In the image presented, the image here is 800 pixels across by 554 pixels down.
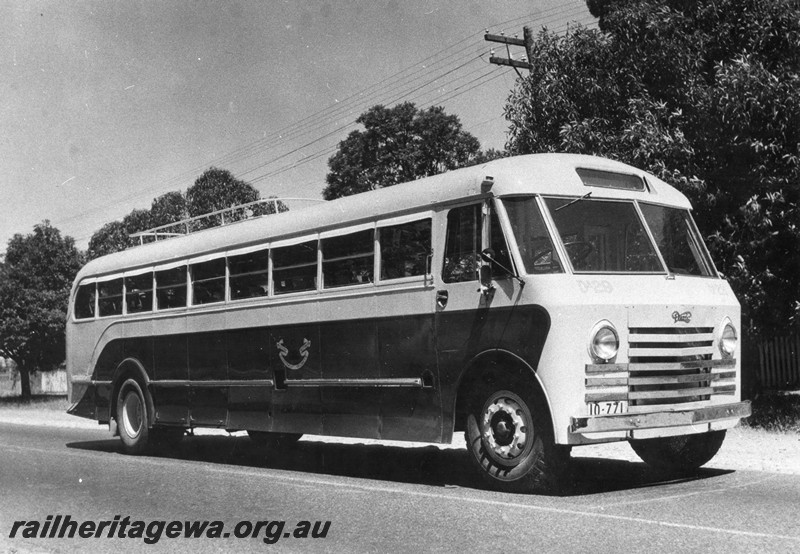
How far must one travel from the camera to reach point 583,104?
16.2m

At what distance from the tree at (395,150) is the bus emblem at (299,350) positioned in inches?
1306

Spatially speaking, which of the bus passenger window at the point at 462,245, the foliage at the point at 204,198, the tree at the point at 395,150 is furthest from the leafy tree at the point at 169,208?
the bus passenger window at the point at 462,245

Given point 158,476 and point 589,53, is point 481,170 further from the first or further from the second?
point 589,53

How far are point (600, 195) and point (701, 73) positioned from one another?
7583 mm

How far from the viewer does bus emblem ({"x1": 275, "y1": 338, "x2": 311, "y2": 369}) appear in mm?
11148

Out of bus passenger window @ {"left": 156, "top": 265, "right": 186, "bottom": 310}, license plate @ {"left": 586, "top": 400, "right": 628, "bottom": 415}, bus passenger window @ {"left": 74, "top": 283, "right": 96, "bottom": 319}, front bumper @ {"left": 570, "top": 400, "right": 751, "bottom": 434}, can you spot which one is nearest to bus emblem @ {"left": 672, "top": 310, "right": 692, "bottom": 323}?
front bumper @ {"left": 570, "top": 400, "right": 751, "bottom": 434}

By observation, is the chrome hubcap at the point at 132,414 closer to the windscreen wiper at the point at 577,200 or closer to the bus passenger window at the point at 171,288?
the bus passenger window at the point at 171,288

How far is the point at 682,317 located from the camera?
8.71 metres

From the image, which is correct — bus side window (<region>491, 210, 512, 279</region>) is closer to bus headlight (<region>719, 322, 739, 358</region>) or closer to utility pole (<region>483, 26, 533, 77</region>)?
bus headlight (<region>719, 322, 739, 358</region>)

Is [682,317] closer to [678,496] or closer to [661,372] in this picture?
[661,372]

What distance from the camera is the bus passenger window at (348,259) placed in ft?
34.1

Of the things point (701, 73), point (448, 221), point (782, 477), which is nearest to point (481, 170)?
point (448, 221)

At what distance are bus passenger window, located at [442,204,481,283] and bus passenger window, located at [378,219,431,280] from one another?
0.30 meters

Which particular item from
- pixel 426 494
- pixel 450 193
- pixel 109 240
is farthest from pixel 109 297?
pixel 109 240
